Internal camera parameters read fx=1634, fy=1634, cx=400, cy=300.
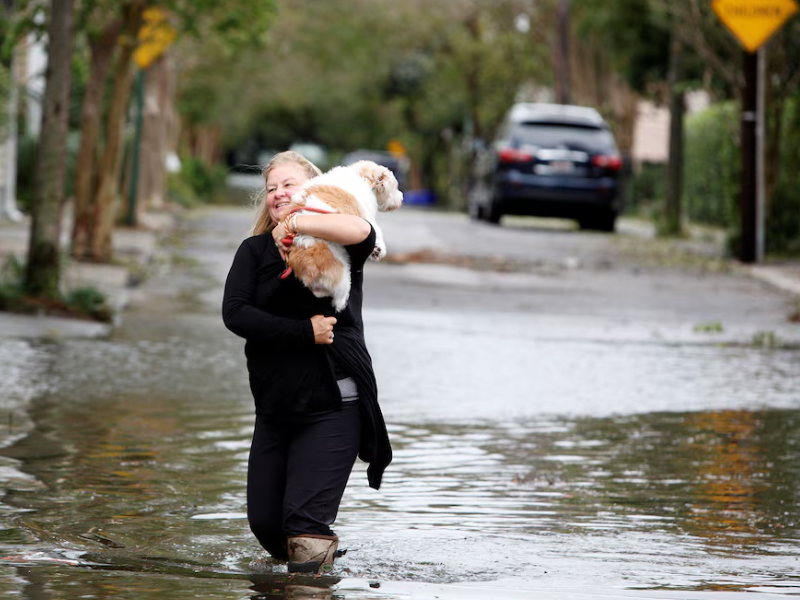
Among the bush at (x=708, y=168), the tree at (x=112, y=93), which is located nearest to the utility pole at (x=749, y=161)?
the bush at (x=708, y=168)

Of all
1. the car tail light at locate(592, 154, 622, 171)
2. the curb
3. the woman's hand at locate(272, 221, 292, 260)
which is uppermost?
the car tail light at locate(592, 154, 622, 171)

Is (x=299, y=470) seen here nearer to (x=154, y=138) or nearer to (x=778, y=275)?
(x=778, y=275)

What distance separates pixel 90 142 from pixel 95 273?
1634 millimetres

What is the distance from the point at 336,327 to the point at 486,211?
80.1ft

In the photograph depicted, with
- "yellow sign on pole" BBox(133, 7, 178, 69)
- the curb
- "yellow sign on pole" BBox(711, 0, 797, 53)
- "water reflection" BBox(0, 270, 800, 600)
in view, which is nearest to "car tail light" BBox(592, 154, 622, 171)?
the curb

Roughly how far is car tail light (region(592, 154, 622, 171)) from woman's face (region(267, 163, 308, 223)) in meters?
21.7

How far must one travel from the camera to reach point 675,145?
28.2 m

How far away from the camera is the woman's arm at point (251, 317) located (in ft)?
17.1

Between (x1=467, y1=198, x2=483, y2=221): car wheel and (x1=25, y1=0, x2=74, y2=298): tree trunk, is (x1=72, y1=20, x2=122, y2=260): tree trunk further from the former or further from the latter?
(x1=467, y1=198, x2=483, y2=221): car wheel

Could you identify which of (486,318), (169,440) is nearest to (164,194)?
(486,318)

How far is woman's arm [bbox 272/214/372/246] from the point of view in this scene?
16.9ft

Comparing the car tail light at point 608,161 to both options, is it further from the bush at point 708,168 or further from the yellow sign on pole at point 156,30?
the yellow sign on pole at point 156,30

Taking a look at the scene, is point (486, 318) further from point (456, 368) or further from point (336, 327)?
point (336, 327)

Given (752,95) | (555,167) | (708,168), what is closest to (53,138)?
(752,95)
